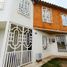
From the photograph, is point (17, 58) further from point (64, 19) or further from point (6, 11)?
point (64, 19)

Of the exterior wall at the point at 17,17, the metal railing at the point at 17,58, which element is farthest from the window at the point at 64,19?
the metal railing at the point at 17,58

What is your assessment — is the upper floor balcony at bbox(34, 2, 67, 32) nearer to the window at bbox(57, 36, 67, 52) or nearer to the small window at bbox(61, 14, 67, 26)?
the small window at bbox(61, 14, 67, 26)

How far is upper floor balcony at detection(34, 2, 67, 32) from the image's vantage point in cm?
1259

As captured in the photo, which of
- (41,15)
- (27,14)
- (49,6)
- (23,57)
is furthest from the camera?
(49,6)

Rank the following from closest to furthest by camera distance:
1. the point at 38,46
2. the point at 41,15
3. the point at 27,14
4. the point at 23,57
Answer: the point at 23,57
the point at 27,14
the point at 38,46
the point at 41,15

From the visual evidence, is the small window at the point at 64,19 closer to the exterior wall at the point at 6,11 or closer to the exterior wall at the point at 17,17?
the exterior wall at the point at 17,17

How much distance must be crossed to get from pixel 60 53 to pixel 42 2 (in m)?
6.94

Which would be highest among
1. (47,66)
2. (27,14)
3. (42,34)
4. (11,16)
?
(27,14)

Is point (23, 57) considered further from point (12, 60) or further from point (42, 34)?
point (42, 34)

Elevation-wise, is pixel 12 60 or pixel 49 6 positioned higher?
pixel 49 6

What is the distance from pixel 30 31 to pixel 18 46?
7.68 feet

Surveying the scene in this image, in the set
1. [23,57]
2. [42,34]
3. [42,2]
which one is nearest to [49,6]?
[42,2]

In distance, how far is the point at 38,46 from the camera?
11.8m

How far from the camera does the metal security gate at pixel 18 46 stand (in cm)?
828
